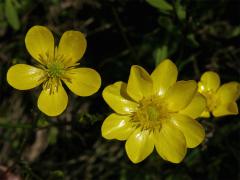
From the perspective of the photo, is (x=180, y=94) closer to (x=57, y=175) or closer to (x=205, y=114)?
(x=205, y=114)

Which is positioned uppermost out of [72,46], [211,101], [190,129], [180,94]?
[72,46]

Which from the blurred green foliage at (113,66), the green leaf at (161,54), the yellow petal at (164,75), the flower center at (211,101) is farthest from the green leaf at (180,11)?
the yellow petal at (164,75)

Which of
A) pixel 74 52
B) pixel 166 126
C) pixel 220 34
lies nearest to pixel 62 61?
pixel 74 52

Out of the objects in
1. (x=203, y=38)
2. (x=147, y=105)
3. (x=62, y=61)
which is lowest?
(x=203, y=38)

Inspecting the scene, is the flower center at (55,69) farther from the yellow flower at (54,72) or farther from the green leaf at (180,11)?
the green leaf at (180,11)

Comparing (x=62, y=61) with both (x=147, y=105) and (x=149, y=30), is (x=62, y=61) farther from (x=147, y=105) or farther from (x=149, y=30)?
(x=149, y=30)

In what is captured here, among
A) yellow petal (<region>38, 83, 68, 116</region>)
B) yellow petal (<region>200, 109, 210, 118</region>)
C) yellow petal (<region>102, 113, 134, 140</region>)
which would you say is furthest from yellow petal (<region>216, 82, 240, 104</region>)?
yellow petal (<region>38, 83, 68, 116</region>)

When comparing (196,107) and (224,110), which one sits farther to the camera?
(224,110)

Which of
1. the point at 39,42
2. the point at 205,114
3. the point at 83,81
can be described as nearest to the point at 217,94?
the point at 205,114
